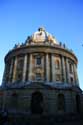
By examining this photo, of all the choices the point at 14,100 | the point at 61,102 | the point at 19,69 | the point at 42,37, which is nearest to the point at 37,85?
the point at 14,100

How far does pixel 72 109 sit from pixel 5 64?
2147 centimetres

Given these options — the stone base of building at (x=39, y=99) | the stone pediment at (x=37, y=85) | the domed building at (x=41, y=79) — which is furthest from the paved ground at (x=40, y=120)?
the stone pediment at (x=37, y=85)

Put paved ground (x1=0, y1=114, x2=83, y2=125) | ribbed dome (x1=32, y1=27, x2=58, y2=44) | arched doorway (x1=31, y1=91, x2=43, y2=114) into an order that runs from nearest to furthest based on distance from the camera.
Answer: paved ground (x1=0, y1=114, x2=83, y2=125), arched doorway (x1=31, y1=91, x2=43, y2=114), ribbed dome (x1=32, y1=27, x2=58, y2=44)

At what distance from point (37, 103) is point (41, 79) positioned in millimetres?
5383

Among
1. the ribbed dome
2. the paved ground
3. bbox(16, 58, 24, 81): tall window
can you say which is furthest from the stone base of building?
the ribbed dome

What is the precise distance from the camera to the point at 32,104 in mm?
32375

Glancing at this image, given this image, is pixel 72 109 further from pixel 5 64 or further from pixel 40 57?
pixel 5 64

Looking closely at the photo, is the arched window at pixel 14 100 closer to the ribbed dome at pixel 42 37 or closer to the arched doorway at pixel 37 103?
the arched doorway at pixel 37 103

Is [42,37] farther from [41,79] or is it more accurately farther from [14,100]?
[14,100]

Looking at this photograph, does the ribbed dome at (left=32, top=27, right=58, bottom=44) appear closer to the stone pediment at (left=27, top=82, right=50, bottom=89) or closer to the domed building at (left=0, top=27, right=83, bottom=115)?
the domed building at (left=0, top=27, right=83, bottom=115)

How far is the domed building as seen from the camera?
31.8 metres

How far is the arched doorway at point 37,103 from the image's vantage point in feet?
105

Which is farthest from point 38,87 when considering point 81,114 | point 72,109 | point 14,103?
point 81,114

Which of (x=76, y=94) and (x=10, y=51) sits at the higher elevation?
(x=10, y=51)
